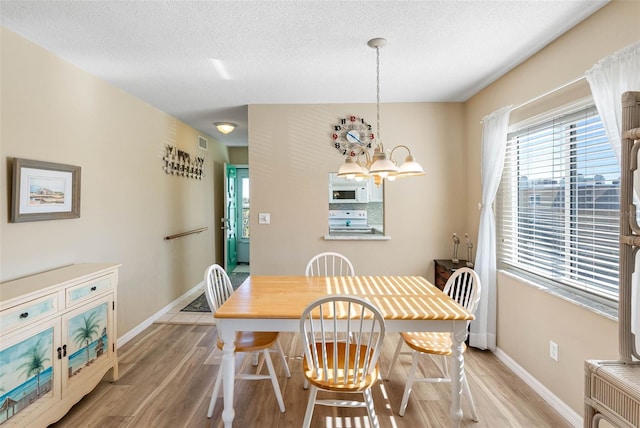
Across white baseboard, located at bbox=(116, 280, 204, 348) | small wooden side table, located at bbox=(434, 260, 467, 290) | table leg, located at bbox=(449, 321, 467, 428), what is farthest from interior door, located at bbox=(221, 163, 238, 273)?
table leg, located at bbox=(449, 321, 467, 428)

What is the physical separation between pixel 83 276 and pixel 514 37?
3.28m

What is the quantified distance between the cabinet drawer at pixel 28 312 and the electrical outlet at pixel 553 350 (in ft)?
10.5

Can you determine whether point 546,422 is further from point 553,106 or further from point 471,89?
point 471,89

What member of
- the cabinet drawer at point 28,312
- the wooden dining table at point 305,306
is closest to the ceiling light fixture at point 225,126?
the wooden dining table at point 305,306

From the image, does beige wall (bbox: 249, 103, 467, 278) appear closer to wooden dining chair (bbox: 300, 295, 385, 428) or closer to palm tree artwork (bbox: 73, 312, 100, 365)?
palm tree artwork (bbox: 73, 312, 100, 365)

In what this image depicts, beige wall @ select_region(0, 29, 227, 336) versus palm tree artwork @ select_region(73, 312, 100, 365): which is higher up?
beige wall @ select_region(0, 29, 227, 336)

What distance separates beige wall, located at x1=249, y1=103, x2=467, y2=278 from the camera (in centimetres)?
374

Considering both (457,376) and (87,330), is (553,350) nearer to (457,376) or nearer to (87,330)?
(457,376)

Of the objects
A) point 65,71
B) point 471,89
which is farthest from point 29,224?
point 471,89

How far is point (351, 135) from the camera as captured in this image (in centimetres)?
376

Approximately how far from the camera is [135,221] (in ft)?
11.5

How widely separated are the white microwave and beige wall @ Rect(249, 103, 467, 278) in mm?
709

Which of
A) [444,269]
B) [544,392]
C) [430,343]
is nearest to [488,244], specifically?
[444,269]

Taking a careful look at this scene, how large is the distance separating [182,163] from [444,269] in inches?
142
